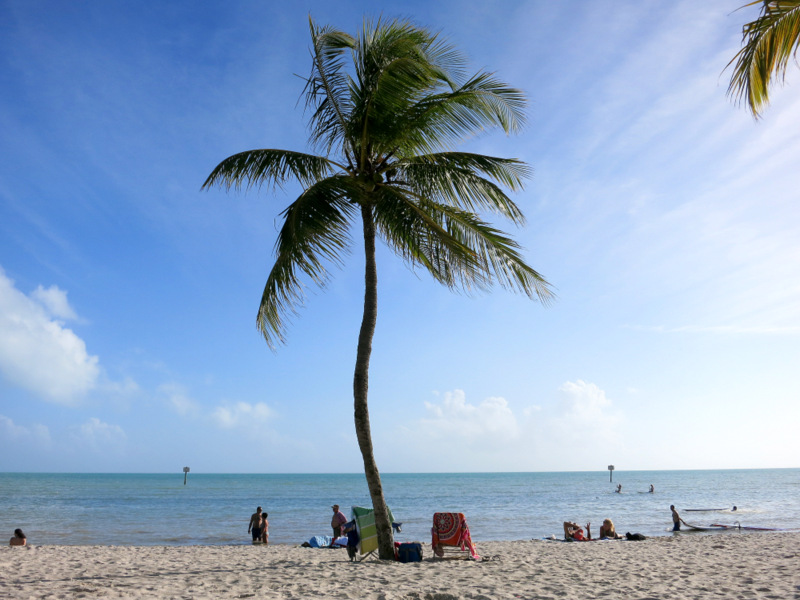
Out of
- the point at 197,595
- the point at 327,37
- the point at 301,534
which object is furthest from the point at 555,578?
the point at 301,534

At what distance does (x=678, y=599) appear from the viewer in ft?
19.0

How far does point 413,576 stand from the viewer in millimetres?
7062

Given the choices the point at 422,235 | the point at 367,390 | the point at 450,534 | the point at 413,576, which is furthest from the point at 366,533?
the point at 422,235

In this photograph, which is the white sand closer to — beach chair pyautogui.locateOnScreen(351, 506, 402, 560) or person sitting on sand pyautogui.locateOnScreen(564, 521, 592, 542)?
beach chair pyautogui.locateOnScreen(351, 506, 402, 560)

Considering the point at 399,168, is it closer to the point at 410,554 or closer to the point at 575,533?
the point at 410,554

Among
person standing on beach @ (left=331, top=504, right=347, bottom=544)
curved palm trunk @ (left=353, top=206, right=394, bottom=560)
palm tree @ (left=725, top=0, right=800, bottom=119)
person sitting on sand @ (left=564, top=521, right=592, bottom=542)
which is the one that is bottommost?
person sitting on sand @ (left=564, top=521, right=592, bottom=542)

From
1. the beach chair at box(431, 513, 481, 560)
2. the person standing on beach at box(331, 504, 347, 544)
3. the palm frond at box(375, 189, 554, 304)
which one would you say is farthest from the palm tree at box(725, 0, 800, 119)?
the person standing on beach at box(331, 504, 347, 544)

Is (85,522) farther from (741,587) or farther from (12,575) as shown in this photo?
(741,587)

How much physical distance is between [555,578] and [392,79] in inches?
272

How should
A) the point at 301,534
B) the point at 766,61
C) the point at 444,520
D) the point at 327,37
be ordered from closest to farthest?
the point at 766,61 < the point at 327,37 < the point at 444,520 < the point at 301,534

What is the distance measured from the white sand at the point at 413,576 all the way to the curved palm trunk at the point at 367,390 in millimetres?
485

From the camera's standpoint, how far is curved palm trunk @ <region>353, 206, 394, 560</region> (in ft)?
25.3

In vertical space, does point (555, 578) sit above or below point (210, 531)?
above

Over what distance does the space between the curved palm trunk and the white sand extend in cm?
48
